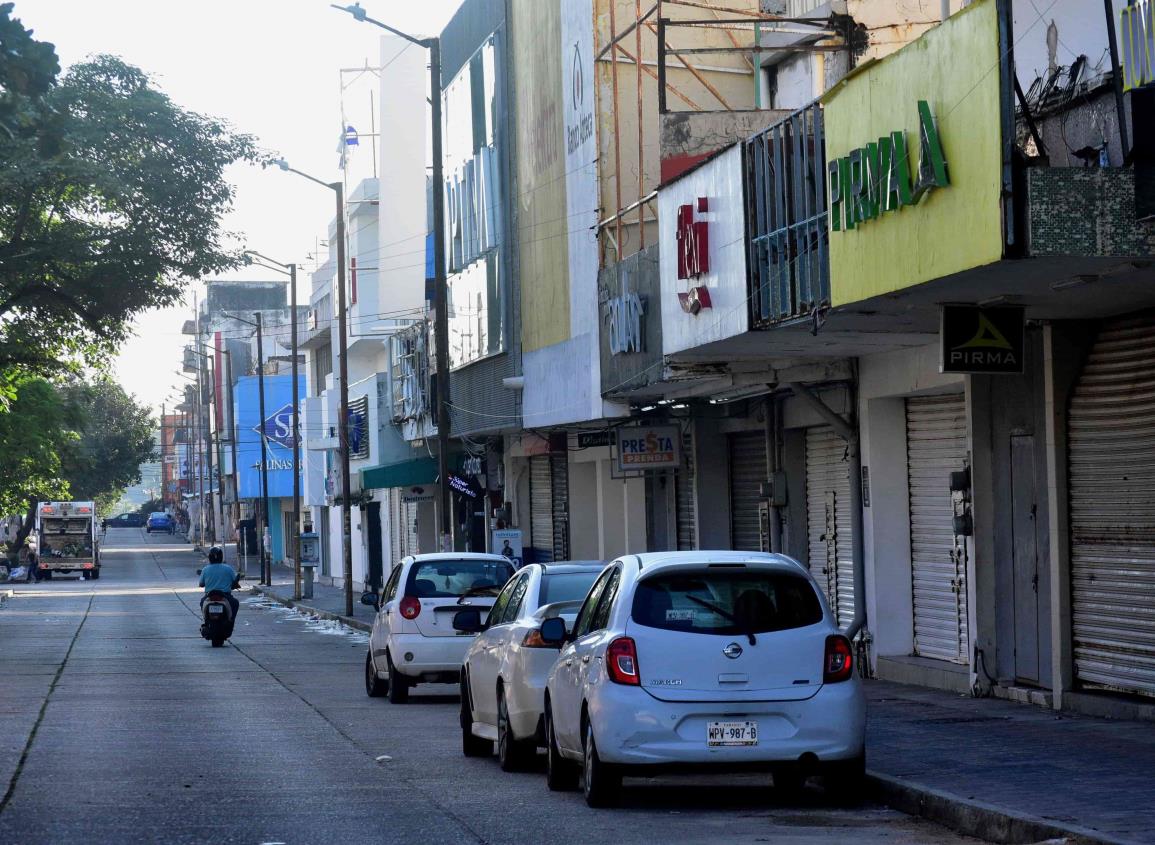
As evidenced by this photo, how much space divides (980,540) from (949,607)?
206 cm

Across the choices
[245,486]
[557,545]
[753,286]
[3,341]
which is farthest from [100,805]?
[245,486]

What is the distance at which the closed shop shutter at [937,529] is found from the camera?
19.0 meters

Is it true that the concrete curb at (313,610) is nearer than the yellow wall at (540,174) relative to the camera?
No

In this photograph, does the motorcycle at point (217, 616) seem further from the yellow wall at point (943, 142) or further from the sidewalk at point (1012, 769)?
the yellow wall at point (943, 142)

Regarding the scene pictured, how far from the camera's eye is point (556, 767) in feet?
40.6

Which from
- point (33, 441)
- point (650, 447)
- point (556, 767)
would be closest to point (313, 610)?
point (33, 441)

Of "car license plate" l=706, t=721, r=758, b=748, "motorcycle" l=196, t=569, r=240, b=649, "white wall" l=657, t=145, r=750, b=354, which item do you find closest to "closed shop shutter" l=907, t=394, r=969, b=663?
"white wall" l=657, t=145, r=750, b=354

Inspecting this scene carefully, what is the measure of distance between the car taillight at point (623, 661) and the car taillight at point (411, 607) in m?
9.97

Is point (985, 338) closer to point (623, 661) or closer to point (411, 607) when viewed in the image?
point (623, 661)

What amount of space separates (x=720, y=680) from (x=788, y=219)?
6867 mm

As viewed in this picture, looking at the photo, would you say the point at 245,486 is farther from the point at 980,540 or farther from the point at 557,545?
the point at 980,540

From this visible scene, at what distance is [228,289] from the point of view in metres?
139

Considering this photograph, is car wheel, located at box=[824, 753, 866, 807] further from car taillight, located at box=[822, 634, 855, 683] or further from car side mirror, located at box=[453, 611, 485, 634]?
car side mirror, located at box=[453, 611, 485, 634]

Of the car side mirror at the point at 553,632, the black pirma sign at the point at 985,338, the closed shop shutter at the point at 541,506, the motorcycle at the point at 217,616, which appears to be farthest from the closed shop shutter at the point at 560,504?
the car side mirror at the point at 553,632
